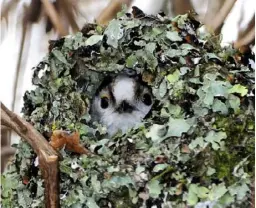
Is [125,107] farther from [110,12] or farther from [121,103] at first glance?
[110,12]

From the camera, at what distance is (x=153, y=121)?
79 centimetres

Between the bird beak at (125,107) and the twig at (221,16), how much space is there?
0.82 feet

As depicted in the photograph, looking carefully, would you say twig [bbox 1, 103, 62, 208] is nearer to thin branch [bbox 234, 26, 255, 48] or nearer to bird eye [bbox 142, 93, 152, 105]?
bird eye [bbox 142, 93, 152, 105]

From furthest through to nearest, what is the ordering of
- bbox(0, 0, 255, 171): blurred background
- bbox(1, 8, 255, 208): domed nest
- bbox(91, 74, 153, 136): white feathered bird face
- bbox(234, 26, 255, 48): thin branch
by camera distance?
1. bbox(0, 0, 255, 171): blurred background
2. bbox(234, 26, 255, 48): thin branch
3. bbox(91, 74, 153, 136): white feathered bird face
4. bbox(1, 8, 255, 208): domed nest

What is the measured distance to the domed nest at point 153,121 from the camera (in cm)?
71

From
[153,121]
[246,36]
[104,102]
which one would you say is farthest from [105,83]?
[246,36]

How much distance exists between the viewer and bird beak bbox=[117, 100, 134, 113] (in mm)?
949

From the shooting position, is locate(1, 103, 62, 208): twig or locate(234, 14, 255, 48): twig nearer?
locate(1, 103, 62, 208): twig

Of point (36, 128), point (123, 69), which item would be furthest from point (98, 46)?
point (36, 128)

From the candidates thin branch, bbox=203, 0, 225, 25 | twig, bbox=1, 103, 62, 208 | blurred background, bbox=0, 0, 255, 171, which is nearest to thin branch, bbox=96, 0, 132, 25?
blurred background, bbox=0, 0, 255, 171

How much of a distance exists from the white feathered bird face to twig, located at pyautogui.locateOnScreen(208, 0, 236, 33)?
227 mm

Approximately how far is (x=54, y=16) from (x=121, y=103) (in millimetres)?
306

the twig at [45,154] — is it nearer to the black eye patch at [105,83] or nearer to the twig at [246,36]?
the black eye patch at [105,83]

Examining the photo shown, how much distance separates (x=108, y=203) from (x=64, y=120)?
17cm
